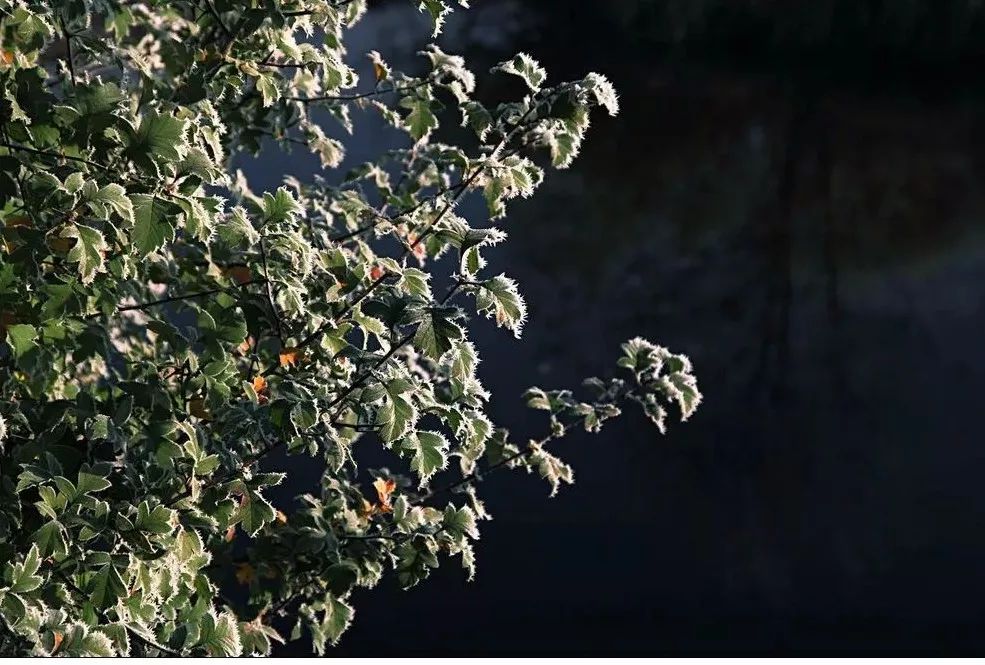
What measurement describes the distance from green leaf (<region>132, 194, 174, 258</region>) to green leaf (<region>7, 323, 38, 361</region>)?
25 cm

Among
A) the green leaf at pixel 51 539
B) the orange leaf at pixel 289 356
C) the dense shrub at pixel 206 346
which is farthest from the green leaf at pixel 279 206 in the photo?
the green leaf at pixel 51 539

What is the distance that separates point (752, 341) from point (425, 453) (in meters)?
3.78

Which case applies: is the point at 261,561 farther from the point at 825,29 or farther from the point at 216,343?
the point at 825,29

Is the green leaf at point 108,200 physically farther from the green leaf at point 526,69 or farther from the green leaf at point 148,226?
the green leaf at point 526,69

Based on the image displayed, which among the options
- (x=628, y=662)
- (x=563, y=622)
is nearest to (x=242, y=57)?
(x=628, y=662)

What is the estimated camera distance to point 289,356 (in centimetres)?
171

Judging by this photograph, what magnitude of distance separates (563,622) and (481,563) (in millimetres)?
360

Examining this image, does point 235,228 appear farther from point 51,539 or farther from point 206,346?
point 51,539

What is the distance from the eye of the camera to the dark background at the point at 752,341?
12.1 ft

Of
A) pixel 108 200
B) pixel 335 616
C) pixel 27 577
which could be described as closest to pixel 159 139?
pixel 108 200

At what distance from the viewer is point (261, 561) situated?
1.81 m

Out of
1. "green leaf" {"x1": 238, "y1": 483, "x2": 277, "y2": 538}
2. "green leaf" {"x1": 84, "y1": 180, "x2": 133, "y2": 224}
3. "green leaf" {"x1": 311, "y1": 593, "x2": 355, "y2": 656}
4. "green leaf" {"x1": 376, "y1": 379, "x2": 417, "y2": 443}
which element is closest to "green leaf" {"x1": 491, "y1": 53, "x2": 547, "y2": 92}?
"green leaf" {"x1": 376, "y1": 379, "x2": 417, "y2": 443}

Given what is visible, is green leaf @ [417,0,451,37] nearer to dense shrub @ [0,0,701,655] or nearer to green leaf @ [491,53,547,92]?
dense shrub @ [0,0,701,655]

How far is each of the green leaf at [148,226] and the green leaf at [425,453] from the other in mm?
395
